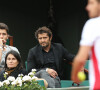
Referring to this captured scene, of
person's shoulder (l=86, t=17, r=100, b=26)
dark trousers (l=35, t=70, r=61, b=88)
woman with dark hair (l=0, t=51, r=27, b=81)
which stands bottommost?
dark trousers (l=35, t=70, r=61, b=88)

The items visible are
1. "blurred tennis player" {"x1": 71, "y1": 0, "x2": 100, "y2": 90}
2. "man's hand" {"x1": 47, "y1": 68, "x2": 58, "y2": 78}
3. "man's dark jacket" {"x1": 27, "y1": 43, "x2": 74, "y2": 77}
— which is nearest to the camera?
"blurred tennis player" {"x1": 71, "y1": 0, "x2": 100, "y2": 90}

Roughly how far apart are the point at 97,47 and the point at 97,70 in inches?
4.7

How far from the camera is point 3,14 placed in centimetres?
666

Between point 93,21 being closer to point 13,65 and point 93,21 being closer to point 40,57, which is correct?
point 13,65

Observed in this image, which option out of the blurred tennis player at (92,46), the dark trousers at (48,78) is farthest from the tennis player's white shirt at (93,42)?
the dark trousers at (48,78)

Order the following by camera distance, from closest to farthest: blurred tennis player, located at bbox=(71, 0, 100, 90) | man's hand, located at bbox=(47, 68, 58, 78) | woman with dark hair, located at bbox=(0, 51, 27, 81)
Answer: blurred tennis player, located at bbox=(71, 0, 100, 90), woman with dark hair, located at bbox=(0, 51, 27, 81), man's hand, located at bbox=(47, 68, 58, 78)

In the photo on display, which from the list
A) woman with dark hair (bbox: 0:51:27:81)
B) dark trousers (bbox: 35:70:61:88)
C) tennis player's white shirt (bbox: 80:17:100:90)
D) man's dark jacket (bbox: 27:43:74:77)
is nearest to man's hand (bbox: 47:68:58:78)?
dark trousers (bbox: 35:70:61:88)

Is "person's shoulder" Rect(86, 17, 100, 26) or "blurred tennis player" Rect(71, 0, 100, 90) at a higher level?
"person's shoulder" Rect(86, 17, 100, 26)

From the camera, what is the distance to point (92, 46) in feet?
5.30

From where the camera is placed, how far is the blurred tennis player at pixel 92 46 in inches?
62.6

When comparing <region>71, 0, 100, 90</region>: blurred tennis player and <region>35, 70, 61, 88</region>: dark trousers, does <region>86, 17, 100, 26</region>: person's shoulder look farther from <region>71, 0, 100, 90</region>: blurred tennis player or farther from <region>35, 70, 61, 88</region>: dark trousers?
<region>35, 70, 61, 88</region>: dark trousers

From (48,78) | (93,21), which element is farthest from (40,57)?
(93,21)

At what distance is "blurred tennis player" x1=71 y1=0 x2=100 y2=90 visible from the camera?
1.59 metres

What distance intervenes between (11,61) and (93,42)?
208cm
